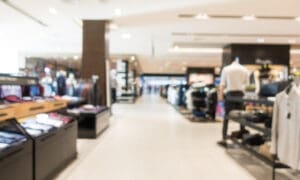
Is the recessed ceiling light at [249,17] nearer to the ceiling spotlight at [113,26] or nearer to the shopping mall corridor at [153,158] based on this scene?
the shopping mall corridor at [153,158]

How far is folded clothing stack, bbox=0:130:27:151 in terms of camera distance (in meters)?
2.88

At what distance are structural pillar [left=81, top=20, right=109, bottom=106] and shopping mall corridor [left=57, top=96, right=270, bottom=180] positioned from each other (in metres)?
2.00

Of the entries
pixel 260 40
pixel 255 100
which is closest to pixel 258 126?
pixel 255 100

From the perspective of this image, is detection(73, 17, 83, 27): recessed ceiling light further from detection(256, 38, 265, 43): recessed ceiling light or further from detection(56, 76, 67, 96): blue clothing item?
detection(256, 38, 265, 43): recessed ceiling light

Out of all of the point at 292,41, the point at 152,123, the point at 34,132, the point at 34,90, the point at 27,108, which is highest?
the point at 292,41

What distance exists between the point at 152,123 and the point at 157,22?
3072 millimetres

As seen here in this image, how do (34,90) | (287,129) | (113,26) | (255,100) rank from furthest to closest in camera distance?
1. (113,26)
2. (34,90)
3. (255,100)
4. (287,129)

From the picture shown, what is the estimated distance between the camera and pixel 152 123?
9.98 metres

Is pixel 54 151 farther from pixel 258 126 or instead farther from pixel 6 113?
pixel 258 126

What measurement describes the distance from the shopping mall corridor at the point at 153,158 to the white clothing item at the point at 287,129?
2.65ft

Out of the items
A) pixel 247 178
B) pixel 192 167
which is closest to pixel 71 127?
pixel 192 167

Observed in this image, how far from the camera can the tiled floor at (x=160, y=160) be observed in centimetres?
431

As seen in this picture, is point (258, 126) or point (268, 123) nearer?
point (268, 123)

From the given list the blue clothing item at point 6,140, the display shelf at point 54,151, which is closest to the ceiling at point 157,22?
the display shelf at point 54,151
